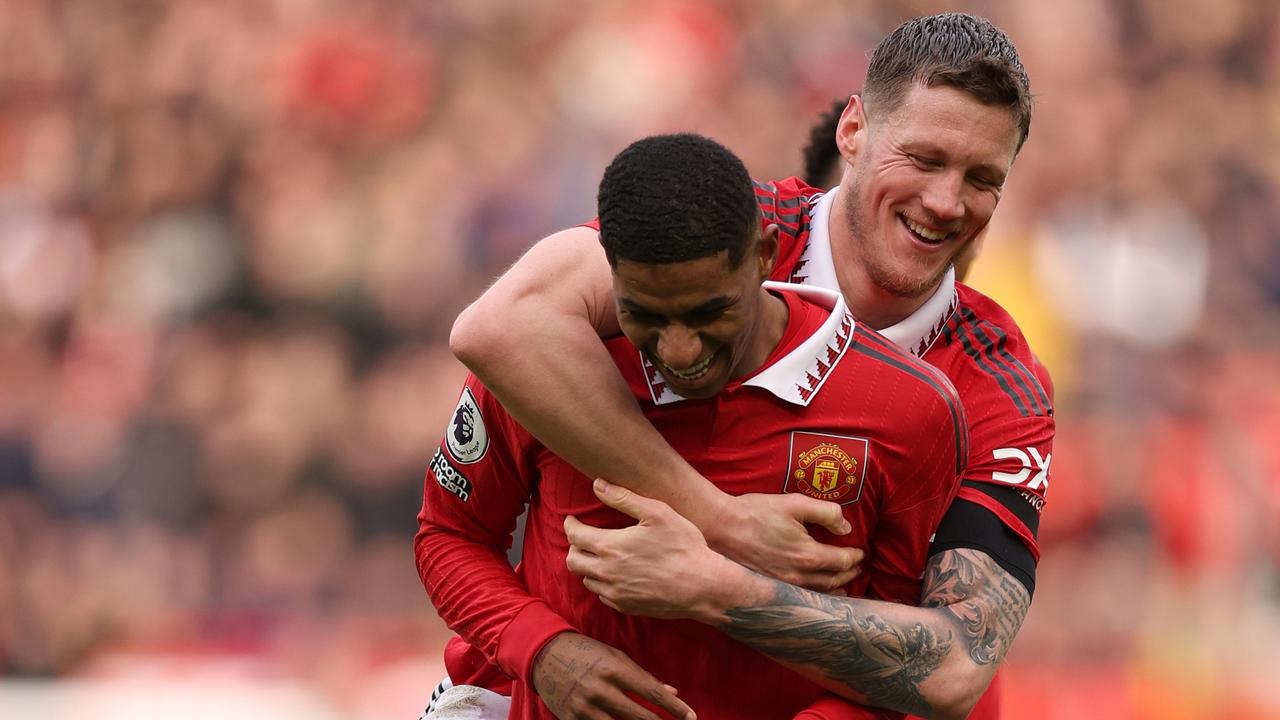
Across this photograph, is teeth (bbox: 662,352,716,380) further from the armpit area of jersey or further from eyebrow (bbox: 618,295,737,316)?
the armpit area of jersey

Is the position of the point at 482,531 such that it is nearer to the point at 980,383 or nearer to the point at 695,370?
the point at 695,370

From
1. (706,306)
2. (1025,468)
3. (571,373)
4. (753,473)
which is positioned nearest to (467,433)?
(571,373)

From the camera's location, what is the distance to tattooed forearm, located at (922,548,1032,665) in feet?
9.52

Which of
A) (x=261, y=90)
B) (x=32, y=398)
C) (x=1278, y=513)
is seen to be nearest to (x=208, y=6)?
(x=261, y=90)

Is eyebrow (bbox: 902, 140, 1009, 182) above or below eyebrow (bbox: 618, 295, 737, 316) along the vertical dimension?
above

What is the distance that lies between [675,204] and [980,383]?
989 millimetres

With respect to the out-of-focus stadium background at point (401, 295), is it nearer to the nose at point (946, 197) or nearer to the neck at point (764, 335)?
the nose at point (946, 197)

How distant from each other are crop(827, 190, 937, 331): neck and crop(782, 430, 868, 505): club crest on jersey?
622mm

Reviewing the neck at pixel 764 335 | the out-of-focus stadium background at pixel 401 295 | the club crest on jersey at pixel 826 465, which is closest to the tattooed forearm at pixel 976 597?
the club crest on jersey at pixel 826 465

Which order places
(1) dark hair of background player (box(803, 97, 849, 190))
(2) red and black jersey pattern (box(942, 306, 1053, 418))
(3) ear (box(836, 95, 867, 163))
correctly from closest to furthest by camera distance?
(2) red and black jersey pattern (box(942, 306, 1053, 418))
(3) ear (box(836, 95, 867, 163))
(1) dark hair of background player (box(803, 97, 849, 190))

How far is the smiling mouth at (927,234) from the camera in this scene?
329 centimetres

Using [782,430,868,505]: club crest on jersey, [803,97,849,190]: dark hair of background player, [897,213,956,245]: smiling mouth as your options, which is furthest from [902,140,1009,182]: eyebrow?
[803,97,849,190]: dark hair of background player

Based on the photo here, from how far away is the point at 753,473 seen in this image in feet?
9.20

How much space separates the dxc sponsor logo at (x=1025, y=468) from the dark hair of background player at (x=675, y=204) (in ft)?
2.56
